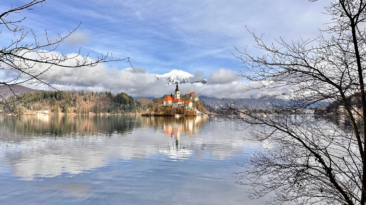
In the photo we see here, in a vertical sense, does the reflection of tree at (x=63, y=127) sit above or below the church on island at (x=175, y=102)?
below

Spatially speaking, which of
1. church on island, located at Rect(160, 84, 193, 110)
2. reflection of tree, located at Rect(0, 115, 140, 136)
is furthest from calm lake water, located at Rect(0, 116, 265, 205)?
church on island, located at Rect(160, 84, 193, 110)

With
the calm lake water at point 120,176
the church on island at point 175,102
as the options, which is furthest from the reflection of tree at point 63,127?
the church on island at point 175,102

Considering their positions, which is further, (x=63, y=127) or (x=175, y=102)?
(x=175, y=102)

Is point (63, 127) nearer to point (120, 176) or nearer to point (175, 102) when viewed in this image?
point (120, 176)

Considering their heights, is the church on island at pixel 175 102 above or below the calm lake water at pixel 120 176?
above

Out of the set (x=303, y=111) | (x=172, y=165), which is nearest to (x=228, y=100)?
(x=303, y=111)

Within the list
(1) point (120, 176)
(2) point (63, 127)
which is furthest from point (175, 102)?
(1) point (120, 176)

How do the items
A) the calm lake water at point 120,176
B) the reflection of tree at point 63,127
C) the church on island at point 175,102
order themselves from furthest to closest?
the church on island at point 175,102 → the reflection of tree at point 63,127 → the calm lake water at point 120,176

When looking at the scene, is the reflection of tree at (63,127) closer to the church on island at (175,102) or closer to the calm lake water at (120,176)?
the calm lake water at (120,176)

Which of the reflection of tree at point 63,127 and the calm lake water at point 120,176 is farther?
the reflection of tree at point 63,127

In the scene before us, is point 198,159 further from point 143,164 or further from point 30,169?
point 30,169

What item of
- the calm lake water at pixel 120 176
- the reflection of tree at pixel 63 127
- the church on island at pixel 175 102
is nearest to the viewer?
the calm lake water at pixel 120 176

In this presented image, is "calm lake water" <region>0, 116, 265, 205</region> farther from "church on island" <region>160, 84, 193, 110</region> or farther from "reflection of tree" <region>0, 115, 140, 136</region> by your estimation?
"church on island" <region>160, 84, 193, 110</region>

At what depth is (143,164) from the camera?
17594 millimetres
